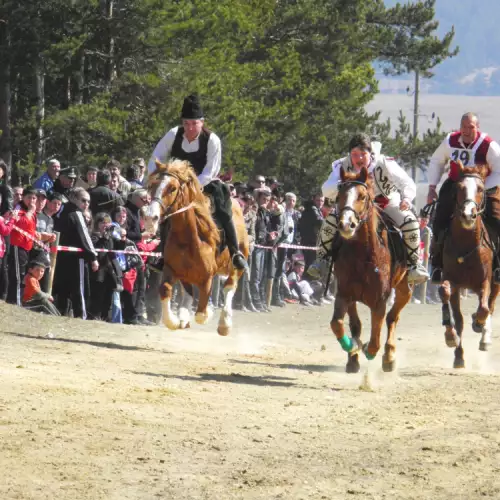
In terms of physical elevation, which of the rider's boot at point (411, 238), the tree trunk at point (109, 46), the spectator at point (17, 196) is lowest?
the rider's boot at point (411, 238)

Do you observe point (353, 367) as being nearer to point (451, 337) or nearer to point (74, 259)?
point (451, 337)

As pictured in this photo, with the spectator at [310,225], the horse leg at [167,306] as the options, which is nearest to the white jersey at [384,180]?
the horse leg at [167,306]

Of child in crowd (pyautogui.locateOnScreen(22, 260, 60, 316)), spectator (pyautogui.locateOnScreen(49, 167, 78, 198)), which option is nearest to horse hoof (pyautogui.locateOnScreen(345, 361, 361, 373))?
child in crowd (pyautogui.locateOnScreen(22, 260, 60, 316))

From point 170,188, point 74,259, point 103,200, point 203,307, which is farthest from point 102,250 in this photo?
point 170,188

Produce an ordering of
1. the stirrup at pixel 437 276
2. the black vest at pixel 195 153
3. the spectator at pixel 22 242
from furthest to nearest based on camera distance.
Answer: the spectator at pixel 22 242, the stirrup at pixel 437 276, the black vest at pixel 195 153

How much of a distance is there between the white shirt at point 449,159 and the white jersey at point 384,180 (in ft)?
6.42

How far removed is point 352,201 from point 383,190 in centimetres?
158

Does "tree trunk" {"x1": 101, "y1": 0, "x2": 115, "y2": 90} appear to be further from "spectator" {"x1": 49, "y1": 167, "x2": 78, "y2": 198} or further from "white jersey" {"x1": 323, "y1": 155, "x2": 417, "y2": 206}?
"white jersey" {"x1": 323, "y1": 155, "x2": 417, "y2": 206}

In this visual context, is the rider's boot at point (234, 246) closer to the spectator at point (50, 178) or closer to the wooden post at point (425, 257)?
the spectator at point (50, 178)

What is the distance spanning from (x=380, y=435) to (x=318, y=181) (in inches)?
1225

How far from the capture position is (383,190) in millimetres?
14148

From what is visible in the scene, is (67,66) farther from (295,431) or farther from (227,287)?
(295,431)

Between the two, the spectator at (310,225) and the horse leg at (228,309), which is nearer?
the horse leg at (228,309)

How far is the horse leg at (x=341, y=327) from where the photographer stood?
1325cm
